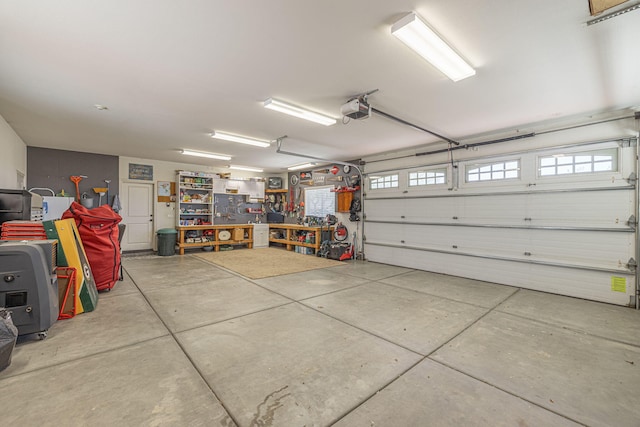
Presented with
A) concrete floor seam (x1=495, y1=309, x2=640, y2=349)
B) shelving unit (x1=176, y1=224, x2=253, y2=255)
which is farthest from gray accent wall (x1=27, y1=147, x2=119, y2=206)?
concrete floor seam (x1=495, y1=309, x2=640, y2=349)

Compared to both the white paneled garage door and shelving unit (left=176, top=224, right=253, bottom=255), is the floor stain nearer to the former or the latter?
the white paneled garage door

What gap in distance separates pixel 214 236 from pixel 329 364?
735cm

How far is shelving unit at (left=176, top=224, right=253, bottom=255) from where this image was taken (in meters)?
7.98

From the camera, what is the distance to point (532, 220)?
4.48 m

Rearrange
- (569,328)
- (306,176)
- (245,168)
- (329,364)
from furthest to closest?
1. (245,168)
2. (306,176)
3. (569,328)
4. (329,364)

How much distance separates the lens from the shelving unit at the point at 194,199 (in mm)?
8266

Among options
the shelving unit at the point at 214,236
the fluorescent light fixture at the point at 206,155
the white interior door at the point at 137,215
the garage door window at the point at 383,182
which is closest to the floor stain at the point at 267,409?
the garage door window at the point at 383,182

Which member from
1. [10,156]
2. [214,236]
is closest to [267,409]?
[10,156]

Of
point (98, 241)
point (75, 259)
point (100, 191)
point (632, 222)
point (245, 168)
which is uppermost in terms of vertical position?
point (245, 168)

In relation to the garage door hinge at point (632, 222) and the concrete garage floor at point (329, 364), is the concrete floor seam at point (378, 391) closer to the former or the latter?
the concrete garage floor at point (329, 364)

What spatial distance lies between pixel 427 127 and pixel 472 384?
405 cm

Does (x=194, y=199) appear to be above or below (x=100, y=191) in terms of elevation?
below

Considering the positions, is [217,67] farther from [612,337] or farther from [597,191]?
[597,191]

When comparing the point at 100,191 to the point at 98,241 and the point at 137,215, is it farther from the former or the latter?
the point at 98,241
